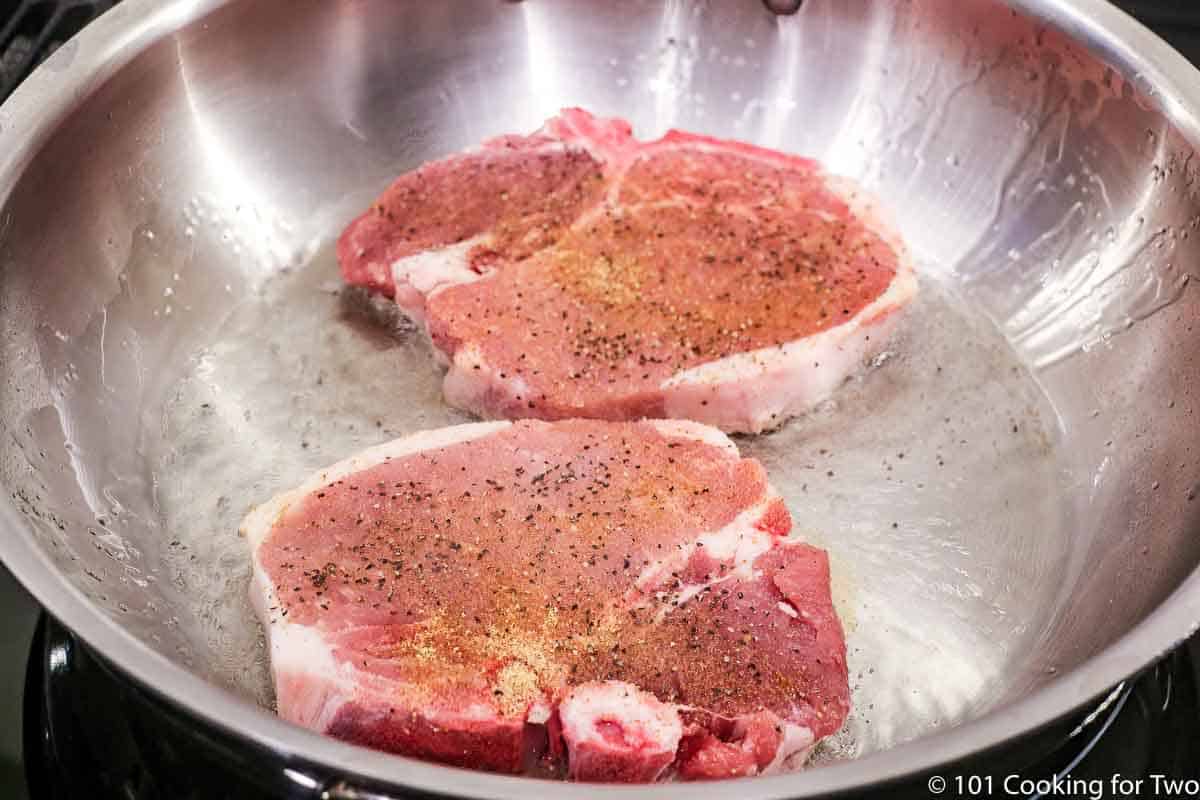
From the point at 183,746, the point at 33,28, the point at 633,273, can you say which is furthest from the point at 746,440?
the point at 33,28

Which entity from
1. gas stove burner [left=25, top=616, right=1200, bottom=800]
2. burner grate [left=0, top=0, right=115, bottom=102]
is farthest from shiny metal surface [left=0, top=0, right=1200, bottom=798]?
burner grate [left=0, top=0, right=115, bottom=102]

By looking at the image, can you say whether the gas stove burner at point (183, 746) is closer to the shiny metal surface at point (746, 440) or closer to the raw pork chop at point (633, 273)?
the shiny metal surface at point (746, 440)

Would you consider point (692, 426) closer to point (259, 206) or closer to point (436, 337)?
point (436, 337)

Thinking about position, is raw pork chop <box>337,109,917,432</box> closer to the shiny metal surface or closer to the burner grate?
the shiny metal surface

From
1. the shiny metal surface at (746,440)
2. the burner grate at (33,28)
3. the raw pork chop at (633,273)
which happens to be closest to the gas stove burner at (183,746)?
the shiny metal surface at (746,440)

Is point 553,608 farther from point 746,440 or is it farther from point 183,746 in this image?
point 746,440

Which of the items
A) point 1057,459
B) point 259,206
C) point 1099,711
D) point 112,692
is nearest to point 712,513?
point 1099,711
